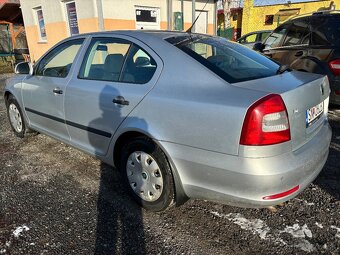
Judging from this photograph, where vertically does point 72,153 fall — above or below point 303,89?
below

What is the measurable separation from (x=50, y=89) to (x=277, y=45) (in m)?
4.68

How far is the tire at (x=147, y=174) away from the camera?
251cm

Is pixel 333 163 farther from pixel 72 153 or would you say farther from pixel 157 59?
pixel 72 153

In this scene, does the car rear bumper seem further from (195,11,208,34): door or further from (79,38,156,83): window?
(195,11,208,34): door

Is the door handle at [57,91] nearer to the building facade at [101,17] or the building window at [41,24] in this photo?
the building facade at [101,17]

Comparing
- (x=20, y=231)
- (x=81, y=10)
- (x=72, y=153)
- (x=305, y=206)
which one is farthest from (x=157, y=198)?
(x=81, y=10)

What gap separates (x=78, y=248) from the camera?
2.35 m

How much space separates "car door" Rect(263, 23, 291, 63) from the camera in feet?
19.9

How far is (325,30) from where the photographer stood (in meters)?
5.30

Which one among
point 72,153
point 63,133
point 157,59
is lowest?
point 72,153

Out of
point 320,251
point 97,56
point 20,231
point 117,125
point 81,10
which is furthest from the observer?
point 81,10

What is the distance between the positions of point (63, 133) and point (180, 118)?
6.29 ft

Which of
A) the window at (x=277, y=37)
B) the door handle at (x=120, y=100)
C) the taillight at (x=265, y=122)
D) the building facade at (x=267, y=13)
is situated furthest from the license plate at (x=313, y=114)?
the building facade at (x=267, y=13)

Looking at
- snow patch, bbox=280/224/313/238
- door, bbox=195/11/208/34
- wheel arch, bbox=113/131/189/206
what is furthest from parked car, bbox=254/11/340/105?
door, bbox=195/11/208/34
